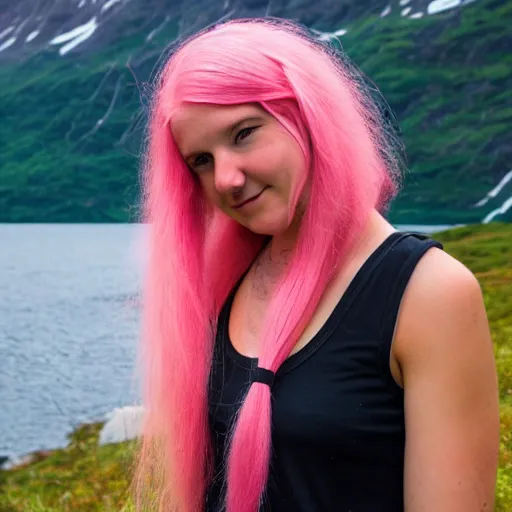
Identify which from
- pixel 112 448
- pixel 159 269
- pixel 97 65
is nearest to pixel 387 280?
pixel 159 269

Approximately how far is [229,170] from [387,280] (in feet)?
0.71

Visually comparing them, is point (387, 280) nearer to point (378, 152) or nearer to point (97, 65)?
point (378, 152)

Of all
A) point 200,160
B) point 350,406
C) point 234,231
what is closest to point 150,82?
point 234,231

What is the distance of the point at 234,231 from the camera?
3.40 ft

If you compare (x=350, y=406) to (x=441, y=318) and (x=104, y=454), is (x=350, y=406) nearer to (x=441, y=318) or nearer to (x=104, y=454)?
(x=441, y=318)

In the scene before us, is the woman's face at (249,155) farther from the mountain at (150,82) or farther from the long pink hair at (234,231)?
the mountain at (150,82)

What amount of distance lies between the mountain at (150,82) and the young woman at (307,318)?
1.74 meters

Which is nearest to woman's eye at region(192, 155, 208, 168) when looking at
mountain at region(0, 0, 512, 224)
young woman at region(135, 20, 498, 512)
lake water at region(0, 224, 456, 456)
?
young woman at region(135, 20, 498, 512)

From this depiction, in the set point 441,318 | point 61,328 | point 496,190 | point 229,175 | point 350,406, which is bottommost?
point 61,328

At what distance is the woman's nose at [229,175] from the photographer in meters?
0.81

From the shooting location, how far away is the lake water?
104 inches

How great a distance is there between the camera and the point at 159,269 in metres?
1.00

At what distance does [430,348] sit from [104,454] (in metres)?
2.17

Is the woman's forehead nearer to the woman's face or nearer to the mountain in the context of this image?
the woman's face
